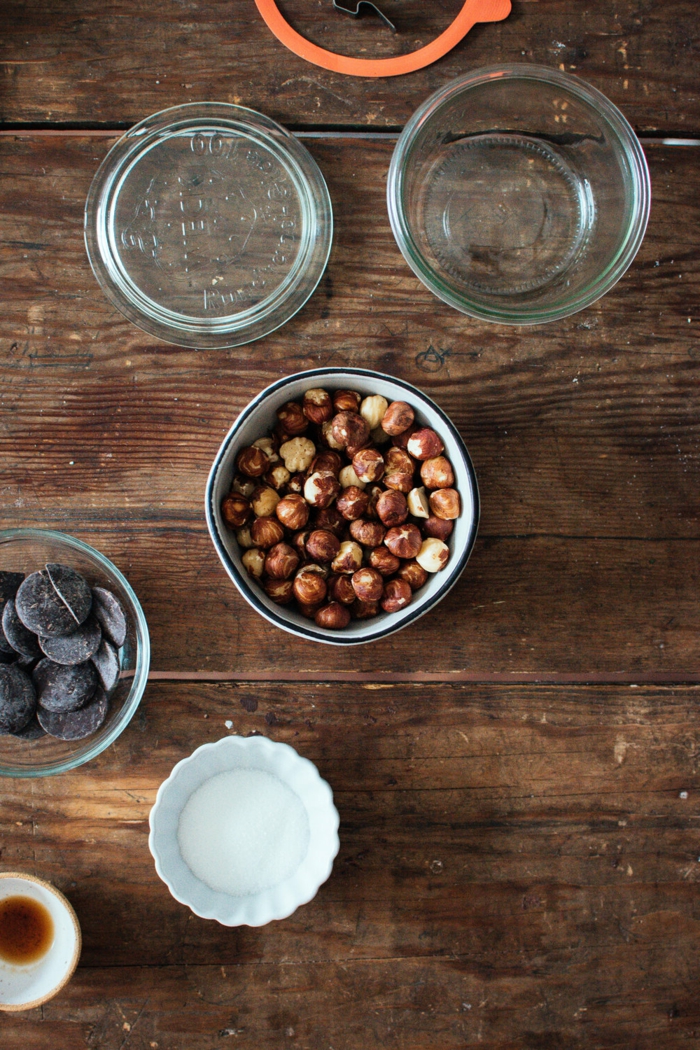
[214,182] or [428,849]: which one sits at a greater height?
[214,182]

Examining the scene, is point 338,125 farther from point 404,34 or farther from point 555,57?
point 555,57

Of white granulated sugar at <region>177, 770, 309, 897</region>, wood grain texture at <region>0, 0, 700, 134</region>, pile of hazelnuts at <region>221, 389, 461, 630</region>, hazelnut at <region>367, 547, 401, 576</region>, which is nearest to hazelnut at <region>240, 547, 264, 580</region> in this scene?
pile of hazelnuts at <region>221, 389, 461, 630</region>

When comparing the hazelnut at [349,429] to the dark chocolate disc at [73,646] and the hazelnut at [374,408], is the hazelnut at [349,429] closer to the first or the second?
the hazelnut at [374,408]

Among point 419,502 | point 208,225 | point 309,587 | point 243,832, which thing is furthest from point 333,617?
point 208,225

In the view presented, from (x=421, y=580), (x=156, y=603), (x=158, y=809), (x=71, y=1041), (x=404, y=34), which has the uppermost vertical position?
(x=404, y=34)

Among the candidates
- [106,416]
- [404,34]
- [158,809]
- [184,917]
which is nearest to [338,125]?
[404,34]

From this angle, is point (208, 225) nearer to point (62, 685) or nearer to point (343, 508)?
point (343, 508)
